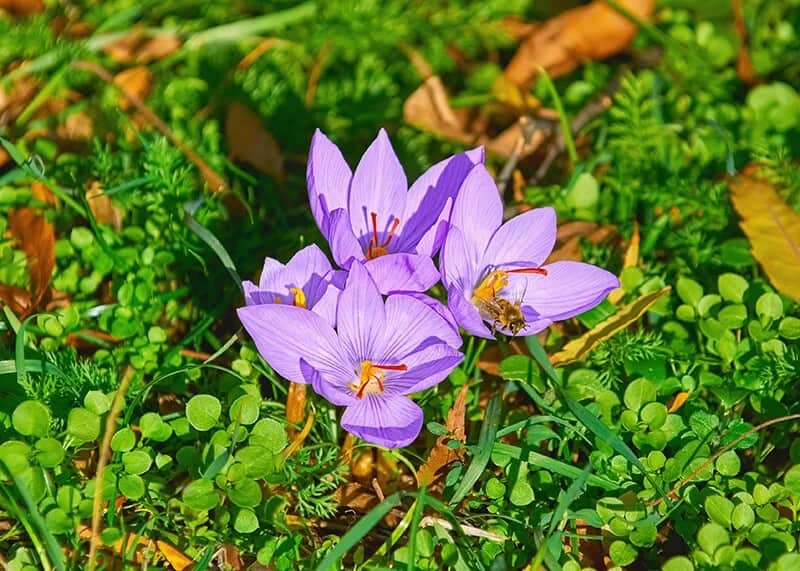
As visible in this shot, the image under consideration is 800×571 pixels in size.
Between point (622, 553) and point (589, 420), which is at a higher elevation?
point (589, 420)

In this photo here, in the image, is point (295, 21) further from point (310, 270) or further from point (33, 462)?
point (33, 462)

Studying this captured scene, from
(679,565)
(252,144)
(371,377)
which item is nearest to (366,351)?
(371,377)

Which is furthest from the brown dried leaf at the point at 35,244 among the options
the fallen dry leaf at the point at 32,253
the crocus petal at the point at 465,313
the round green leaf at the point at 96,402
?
the crocus petal at the point at 465,313

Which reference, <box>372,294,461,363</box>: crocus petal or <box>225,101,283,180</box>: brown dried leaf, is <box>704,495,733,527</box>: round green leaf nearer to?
<box>372,294,461,363</box>: crocus petal

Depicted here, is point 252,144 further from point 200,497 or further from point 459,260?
point 200,497

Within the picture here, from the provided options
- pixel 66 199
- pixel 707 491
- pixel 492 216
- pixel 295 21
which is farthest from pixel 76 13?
pixel 707 491

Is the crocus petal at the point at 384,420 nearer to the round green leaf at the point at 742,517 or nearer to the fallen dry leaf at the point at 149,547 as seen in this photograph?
the fallen dry leaf at the point at 149,547
